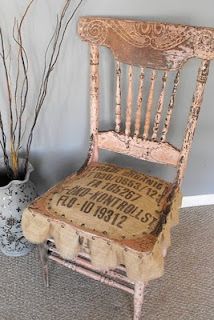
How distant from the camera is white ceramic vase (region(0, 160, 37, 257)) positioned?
130cm

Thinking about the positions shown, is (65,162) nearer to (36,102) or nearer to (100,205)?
(36,102)

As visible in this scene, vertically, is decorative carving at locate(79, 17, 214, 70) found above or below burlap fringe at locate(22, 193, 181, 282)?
above

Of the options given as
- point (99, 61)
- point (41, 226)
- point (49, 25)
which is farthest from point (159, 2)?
point (41, 226)

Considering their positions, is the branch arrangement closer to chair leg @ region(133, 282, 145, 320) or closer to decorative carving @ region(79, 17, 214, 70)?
decorative carving @ region(79, 17, 214, 70)

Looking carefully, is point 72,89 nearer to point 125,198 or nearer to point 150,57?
point 150,57

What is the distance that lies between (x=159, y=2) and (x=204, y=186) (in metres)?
0.87

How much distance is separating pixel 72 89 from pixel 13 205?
49cm

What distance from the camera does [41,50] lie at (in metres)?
1.28

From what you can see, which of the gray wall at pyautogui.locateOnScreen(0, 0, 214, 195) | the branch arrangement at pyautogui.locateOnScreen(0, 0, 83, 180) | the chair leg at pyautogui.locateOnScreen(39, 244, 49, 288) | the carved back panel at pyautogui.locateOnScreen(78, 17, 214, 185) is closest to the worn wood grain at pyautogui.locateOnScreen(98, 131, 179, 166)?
the carved back panel at pyautogui.locateOnScreen(78, 17, 214, 185)

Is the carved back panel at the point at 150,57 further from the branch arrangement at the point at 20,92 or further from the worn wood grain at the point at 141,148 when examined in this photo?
the branch arrangement at the point at 20,92

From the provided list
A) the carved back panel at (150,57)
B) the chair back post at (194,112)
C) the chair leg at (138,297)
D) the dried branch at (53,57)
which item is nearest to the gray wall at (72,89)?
the dried branch at (53,57)

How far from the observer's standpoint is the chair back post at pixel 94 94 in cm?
122

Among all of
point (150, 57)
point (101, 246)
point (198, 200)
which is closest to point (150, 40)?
point (150, 57)

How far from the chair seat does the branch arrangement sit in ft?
0.96
